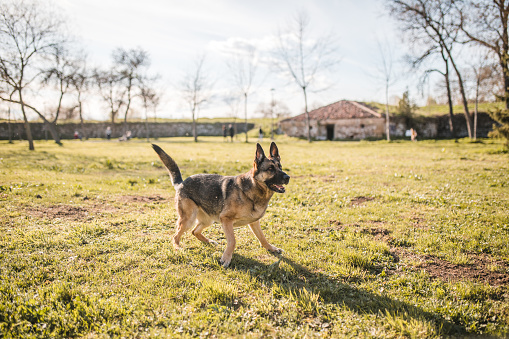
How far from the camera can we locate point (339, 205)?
8.85 metres

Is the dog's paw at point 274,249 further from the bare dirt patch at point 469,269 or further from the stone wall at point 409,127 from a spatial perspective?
the stone wall at point 409,127

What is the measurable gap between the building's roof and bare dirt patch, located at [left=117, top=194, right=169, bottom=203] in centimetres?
4240

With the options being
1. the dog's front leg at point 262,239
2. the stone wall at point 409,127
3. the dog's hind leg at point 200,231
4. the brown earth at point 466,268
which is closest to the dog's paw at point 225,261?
the dog's front leg at point 262,239

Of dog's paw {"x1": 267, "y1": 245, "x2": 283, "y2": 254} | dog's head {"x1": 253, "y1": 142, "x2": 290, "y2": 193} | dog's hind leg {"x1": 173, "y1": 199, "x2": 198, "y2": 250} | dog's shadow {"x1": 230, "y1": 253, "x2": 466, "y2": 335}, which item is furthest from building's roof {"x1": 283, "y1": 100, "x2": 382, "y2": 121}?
dog's shadow {"x1": 230, "y1": 253, "x2": 466, "y2": 335}

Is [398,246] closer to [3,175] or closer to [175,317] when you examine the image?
[175,317]

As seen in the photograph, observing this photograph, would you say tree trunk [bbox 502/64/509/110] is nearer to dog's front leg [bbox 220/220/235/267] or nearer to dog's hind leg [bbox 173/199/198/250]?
dog's front leg [bbox 220/220/235/267]

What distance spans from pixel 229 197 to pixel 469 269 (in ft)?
13.2

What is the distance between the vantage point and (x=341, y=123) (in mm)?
48844

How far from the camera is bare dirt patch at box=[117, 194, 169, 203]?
9337mm

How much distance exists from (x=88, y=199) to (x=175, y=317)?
696 centimetres

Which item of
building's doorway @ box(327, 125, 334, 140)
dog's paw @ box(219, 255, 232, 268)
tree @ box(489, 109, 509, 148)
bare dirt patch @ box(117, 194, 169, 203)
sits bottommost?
dog's paw @ box(219, 255, 232, 268)

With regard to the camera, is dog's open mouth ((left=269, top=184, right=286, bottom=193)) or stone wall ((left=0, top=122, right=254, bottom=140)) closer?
dog's open mouth ((left=269, top=184, right=286, bottom=193))

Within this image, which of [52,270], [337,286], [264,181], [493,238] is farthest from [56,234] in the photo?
[493,238]

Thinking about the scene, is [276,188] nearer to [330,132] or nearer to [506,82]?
[506,82]
